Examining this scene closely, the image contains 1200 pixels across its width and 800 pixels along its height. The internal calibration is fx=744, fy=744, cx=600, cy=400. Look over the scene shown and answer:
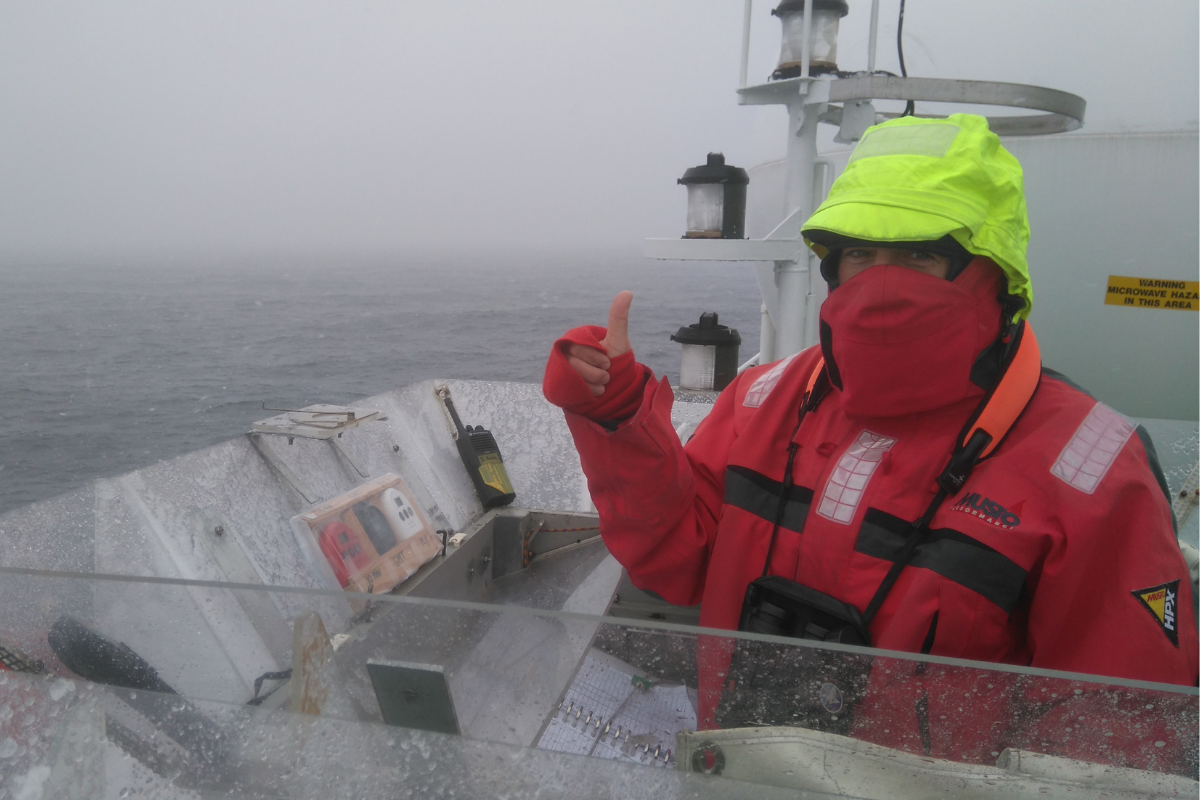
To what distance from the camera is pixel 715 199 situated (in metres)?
3.08

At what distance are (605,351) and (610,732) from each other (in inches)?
26.4

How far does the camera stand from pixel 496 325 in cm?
2908

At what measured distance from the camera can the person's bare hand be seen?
121 cm

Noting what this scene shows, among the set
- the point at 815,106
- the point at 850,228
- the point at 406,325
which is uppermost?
the point at 815,106

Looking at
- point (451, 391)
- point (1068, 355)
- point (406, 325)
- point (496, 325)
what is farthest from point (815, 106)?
point (406, 325)

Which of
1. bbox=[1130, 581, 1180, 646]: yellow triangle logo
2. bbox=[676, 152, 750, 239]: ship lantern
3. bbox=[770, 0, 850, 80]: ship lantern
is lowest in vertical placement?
bbox=[1130, 581, 1180, 646]: yellow triangle logo

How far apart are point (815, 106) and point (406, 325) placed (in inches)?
1119

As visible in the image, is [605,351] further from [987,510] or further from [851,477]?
[987,510]

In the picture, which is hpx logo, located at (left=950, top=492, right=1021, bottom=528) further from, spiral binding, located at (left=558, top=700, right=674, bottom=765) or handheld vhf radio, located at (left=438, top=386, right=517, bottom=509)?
handheld vhf radio, located at (left=438, top=386, right=517, bottom=509)

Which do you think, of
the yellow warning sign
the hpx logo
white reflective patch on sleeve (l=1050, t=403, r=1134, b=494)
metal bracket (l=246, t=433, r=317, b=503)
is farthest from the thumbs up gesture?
the yellow warning sign

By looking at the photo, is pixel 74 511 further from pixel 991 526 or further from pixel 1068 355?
pixel 1068 355

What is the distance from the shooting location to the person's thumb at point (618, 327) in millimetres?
1206

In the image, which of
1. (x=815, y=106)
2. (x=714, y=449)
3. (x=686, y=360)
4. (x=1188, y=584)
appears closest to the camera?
(x=1188, y=584)

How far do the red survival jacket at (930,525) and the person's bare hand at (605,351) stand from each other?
0.10 metres
